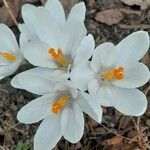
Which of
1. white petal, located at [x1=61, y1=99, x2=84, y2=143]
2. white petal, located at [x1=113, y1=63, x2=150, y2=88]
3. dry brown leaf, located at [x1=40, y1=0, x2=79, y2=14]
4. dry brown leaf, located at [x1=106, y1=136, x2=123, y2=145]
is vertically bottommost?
dry brown leaf, located at [x1=106, y1=136, x2=123, y2=145]

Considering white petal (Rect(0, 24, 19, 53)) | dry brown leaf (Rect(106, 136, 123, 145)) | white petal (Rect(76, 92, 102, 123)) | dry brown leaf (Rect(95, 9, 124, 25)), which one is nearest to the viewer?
white petal (Rect(76, 92, 102, 123))

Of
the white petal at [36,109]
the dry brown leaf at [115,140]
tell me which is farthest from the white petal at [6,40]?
the dry brown leaf at [115,140]

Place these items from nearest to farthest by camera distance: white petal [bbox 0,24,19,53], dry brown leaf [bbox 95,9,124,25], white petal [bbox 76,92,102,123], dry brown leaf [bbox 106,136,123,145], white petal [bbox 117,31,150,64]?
1. white petal [bbox 76,92,102,123]
2. white petal [bbox 117,31,150,64]
3. white petal [bbox 0,24,19,53]
4. dry brown leaf [bbox 106,136,123,145]
5. dry brown leaf [bbox 95,9,124,25]

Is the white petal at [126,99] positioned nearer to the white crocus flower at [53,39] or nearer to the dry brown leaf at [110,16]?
the white crocus flower at [53,39]

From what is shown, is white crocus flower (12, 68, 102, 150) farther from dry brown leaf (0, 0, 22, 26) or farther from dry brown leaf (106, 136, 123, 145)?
dry brown leaf (0, 0, 22, 26)

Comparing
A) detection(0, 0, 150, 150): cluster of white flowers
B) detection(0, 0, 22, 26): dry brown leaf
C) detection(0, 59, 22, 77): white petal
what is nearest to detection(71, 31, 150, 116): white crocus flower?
detection(0, 0, 150, 150): cluster of white flowers

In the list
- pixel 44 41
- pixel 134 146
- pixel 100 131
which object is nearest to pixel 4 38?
pixel 44 41

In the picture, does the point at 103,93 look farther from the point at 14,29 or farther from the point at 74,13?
the point at 14,29

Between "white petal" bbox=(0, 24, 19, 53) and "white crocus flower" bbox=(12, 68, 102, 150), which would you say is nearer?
"white crocus flower" bbox=(12, 68, 102, 150)
